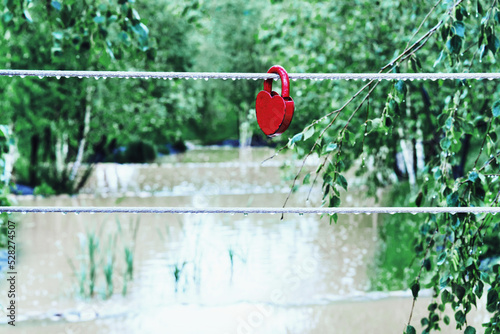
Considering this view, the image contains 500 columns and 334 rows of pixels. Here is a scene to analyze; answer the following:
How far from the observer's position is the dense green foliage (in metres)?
1.26

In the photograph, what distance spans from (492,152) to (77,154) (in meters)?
7.23

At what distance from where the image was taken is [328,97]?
12.3 ft

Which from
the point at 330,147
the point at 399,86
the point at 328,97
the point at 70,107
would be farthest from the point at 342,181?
the point at 70,107

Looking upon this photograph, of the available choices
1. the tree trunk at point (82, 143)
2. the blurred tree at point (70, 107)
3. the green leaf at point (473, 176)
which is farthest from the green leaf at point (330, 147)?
the tree trunk at point (82, 143)

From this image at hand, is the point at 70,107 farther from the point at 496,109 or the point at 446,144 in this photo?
the point at 496,109

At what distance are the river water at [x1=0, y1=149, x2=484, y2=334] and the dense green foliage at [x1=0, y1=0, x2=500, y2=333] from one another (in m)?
0.50

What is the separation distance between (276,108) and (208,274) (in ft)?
10.2

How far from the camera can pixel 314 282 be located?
3.91 metres

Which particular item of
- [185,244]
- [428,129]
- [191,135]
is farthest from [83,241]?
[191,135]

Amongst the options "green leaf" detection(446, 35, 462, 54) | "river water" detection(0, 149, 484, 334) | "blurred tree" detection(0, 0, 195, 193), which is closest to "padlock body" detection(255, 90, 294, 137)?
"green leaf" detection(446, 35, 462, 54)

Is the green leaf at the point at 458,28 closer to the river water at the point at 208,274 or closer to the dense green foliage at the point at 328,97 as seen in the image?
the dense green foliage at the point at 328,97

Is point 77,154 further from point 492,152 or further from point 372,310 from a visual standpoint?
point 492,152

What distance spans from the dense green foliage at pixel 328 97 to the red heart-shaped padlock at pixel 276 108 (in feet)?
0.47

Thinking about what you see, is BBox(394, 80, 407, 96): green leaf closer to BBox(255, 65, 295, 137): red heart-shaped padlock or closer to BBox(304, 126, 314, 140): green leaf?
BBox(304, 126, 314, 140): green leaf
